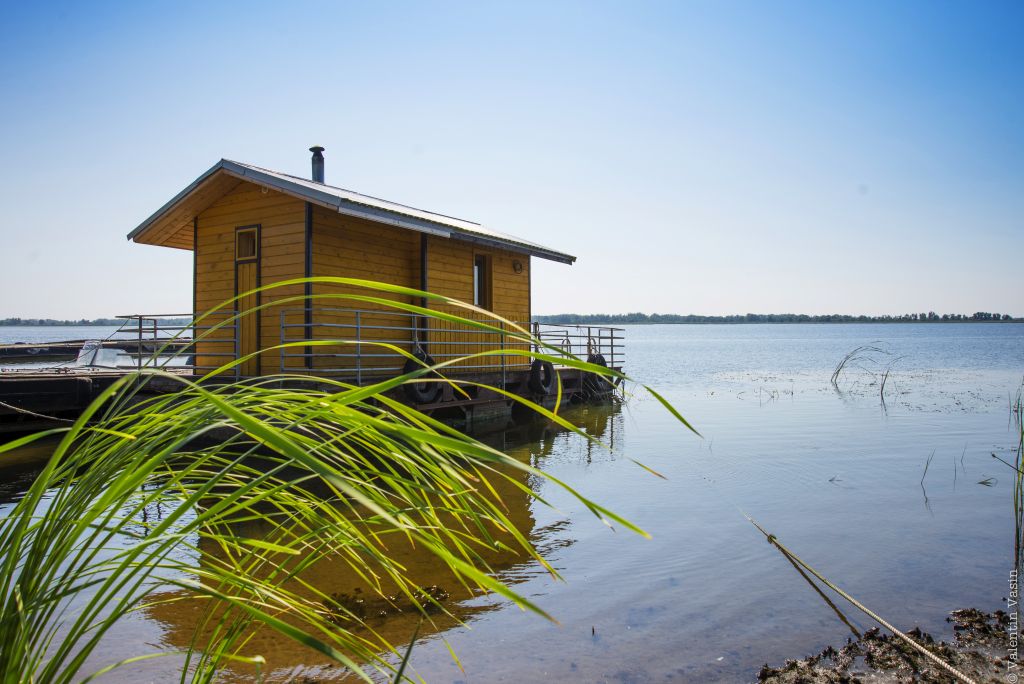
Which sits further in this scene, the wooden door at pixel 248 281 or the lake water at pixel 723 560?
the wooden door at pixel 248 281

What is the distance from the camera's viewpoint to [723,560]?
202 inches

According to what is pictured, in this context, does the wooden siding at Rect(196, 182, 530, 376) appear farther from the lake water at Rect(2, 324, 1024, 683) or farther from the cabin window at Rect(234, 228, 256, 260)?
the lake water at Rect(2, 324, 1024, 683)

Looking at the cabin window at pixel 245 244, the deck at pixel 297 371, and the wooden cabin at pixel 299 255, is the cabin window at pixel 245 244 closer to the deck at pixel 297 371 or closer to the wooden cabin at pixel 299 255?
the wooden cabin at pixel 299 255

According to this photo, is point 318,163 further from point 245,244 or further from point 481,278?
point 481,278

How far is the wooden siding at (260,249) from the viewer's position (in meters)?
9.55

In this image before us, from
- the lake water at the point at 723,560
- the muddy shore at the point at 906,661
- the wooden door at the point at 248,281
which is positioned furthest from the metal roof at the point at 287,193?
the muddy shore at the point at 906,661

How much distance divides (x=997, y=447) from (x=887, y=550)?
21.0 ft

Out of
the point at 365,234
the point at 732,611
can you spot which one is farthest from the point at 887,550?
the point at 365,234

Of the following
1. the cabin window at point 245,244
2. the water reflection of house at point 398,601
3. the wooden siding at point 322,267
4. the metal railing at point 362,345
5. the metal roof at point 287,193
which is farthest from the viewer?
the cabin window at point 245,244

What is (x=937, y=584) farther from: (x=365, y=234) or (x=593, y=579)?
(x=365, y=234)

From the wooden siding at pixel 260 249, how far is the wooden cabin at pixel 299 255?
0.02 meters

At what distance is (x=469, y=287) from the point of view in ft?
41.1

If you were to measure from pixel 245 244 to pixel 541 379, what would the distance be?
21.1ft

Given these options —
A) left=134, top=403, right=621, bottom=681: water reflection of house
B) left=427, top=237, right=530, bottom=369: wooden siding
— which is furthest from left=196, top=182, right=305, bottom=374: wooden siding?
left=134, top=403, right=621, bottom=681: water reflection of house
